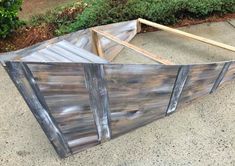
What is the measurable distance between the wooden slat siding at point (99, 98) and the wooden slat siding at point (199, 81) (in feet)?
2.20

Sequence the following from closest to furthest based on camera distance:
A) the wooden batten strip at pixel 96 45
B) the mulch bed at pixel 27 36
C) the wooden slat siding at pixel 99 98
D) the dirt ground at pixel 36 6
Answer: the wooden slat siding at pixel 99 98, the wooden batten strip at pixel 96 45, the mulch bed at pixel 27 36, the dirt ground at pixel 36 6

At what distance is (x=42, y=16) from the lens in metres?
4.02

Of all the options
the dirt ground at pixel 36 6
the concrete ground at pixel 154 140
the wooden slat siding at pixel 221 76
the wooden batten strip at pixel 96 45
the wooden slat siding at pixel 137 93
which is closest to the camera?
the wooden slat siding at pixel 137 93

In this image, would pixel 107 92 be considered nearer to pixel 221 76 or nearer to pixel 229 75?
pixel 221 76

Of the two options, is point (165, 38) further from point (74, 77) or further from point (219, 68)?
point (74, 77)

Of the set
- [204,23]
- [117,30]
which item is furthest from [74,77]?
[204,23]

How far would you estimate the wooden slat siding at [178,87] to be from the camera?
2.29m

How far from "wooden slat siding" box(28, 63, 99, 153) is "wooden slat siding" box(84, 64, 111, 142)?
0.10ft

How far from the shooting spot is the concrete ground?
2.23m

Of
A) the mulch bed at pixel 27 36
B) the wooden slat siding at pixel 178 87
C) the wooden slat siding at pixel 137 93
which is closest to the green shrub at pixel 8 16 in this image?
the mulch bed at pixel 27 36

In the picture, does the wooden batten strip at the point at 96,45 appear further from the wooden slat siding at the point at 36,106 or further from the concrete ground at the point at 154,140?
the wooden slat siding at the point at 36,106

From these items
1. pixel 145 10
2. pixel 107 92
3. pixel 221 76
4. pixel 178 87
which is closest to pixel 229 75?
pixel 221 76

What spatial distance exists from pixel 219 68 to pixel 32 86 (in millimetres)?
1483

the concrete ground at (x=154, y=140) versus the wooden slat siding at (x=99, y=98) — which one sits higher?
the wooden slat siding at (x=99, y=98)
